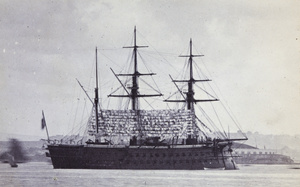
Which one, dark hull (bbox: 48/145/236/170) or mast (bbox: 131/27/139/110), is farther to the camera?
dark hull (bbox: 48/145/236/170)

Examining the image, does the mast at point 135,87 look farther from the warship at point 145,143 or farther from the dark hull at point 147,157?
the dark hull at point 147,157

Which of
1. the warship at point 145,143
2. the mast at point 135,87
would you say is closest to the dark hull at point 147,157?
the warship at point 145,143

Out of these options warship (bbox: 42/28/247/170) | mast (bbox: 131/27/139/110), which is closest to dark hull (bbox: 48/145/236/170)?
warship (bbox: 42/28/247/170)

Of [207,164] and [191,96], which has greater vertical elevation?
[191,96]

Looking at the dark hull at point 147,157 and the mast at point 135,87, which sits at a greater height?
the mast at point 135,87

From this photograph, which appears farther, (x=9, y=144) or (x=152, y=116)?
(x=9, y=144)

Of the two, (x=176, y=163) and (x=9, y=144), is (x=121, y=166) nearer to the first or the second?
(x=176, y=163)

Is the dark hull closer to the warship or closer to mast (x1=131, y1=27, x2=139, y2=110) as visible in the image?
the warship

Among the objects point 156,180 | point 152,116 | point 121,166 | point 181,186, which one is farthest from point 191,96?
point 181,186
